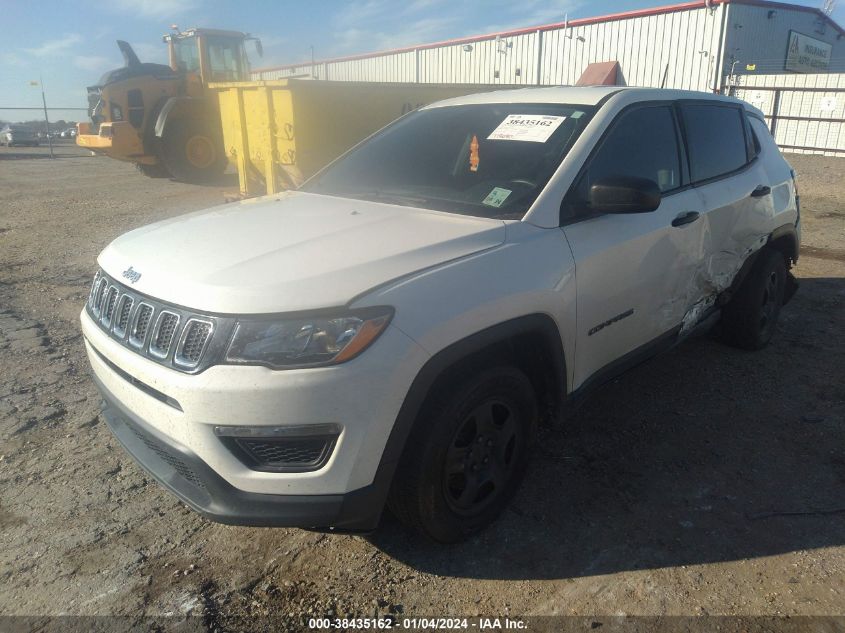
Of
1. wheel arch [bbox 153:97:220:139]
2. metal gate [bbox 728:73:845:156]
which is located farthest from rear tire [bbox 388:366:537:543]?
metal gate [bbox 728:73:845:156]

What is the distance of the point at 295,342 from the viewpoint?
196cm

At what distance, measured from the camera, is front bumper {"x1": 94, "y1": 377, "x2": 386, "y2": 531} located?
2.03 m

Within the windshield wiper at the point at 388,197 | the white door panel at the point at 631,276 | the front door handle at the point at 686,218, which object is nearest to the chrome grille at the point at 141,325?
the windshield wiper at the point at 388,197

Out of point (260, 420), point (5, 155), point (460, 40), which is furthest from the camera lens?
point (460, 40)

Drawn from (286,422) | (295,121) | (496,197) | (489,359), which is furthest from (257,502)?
(295,121)

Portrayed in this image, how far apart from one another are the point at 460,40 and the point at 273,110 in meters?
22.5

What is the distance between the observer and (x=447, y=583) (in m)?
2.40

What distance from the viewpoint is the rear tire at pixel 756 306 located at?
429cm

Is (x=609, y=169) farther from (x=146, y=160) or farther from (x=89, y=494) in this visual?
(x=146, y=160)

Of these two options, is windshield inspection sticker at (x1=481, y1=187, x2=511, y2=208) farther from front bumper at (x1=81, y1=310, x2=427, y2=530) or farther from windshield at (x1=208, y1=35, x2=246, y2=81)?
windshield at (x1=208, y1=35, x2=246, y2=81)

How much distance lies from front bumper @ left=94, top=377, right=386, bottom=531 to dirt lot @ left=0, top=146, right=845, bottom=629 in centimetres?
45

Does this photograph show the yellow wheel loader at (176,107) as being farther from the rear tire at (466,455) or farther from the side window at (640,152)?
the rear tire at (466,455)

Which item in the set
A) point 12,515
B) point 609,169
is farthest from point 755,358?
point 12,515

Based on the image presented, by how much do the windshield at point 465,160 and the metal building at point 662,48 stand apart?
652 inches
